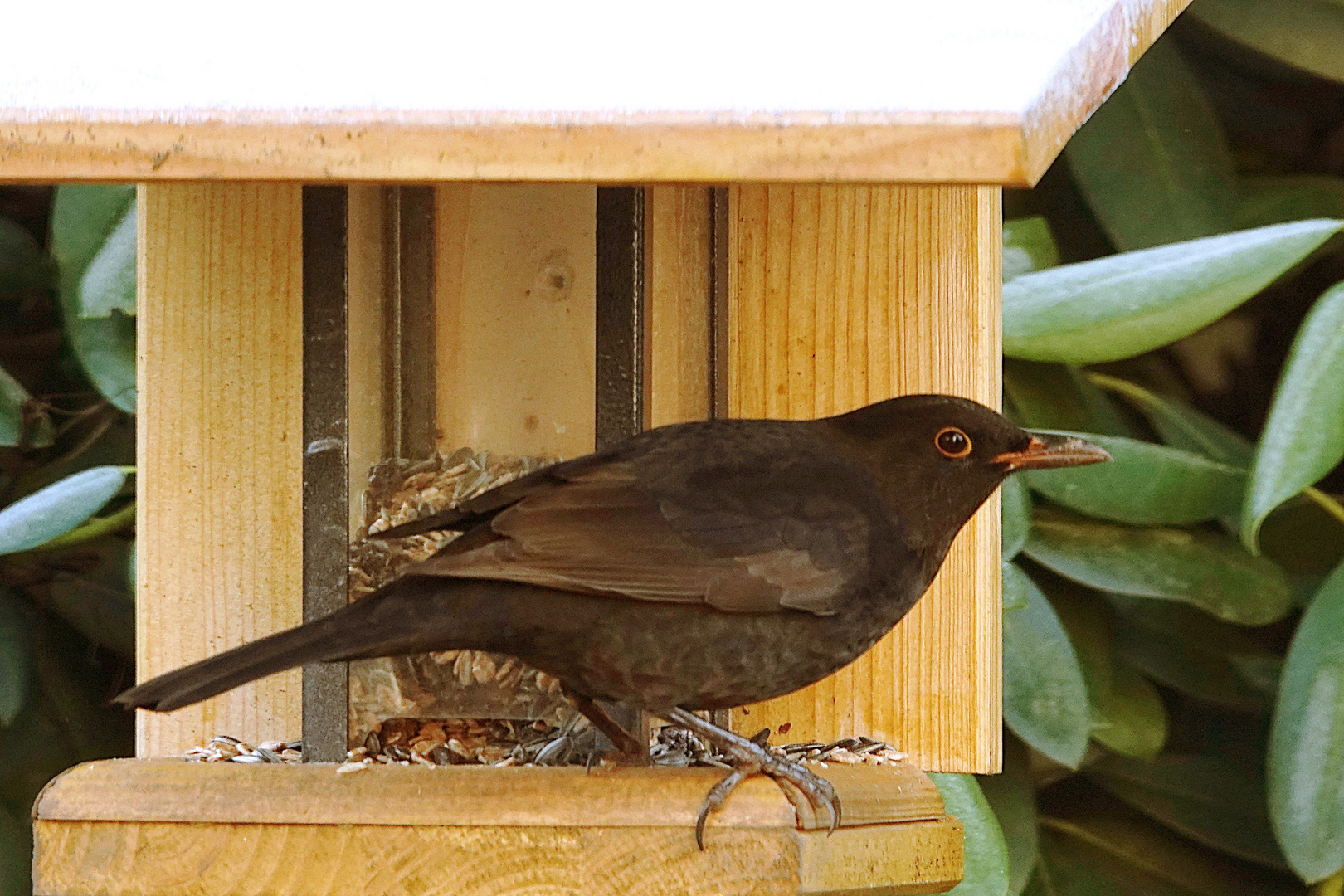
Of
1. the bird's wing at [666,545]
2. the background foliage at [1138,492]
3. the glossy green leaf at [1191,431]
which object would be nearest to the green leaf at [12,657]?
the background foliage at [1138,492]

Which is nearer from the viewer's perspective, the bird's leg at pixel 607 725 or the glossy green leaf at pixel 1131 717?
the bird's leg at pixel 607 725

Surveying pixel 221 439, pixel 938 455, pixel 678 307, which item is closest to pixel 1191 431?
pixel 938 455

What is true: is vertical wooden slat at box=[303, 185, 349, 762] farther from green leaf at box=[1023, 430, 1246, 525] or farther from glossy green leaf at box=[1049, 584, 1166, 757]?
glossy green leaf at box=[1049, 584, 1166, 757]

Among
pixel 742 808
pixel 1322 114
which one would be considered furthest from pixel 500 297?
pixel 1322 114

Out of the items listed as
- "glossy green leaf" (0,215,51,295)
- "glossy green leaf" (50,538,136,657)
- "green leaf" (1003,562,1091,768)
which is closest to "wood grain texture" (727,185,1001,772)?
"green leaf" (1003,562,1091,768)

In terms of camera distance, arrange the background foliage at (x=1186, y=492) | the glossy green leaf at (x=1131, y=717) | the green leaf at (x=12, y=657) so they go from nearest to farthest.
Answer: the background foliage at (x=1186, y=492), the green leaf at (x=12, y=657), the glossy green leaf at (x=1131, y=717)

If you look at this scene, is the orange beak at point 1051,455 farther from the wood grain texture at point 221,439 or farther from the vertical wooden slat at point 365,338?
the wood grain texture at point 221,439
